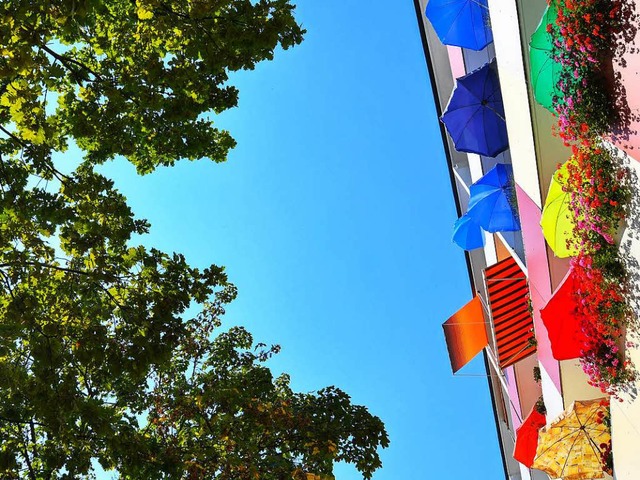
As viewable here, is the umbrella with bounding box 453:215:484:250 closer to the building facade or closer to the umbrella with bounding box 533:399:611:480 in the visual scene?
the building facade

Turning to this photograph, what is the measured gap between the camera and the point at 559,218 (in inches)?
A: 391

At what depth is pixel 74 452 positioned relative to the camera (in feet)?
21.8

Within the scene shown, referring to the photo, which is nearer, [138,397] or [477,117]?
[138,397]

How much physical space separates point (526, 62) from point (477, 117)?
430cm

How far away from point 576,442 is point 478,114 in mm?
9283

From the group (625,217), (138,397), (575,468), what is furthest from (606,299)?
(138,397)

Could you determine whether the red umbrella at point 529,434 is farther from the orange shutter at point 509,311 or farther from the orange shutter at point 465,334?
the orange shutter at point 465,334

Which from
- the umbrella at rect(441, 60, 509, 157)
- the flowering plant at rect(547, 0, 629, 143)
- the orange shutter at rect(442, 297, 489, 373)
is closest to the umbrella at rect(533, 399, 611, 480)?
the orange shutter at rect(442, 297, 489, 373)

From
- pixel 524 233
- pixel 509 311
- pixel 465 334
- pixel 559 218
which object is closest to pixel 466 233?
pixel 509 311

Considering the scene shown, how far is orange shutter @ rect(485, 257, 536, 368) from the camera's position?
1455 cm

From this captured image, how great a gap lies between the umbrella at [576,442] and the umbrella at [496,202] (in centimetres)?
543

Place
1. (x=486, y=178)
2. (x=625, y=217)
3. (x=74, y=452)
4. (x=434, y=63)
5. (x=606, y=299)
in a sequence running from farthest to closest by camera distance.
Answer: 1. (x=434, y=63)
2. (x=486, y=178)
3. (x=606, y=299)
4. (x=625, y=217)
5. (x=74, y=452)

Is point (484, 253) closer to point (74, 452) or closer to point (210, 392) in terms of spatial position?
point (210, 392)

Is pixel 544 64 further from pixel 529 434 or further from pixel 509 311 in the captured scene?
pixel 529 434
